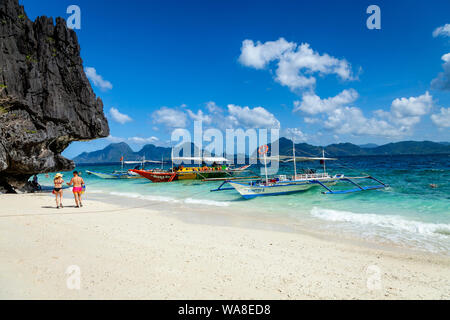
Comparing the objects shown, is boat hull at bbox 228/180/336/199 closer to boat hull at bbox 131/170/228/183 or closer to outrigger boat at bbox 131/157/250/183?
outrigger boat at bbox 131/157/250/183

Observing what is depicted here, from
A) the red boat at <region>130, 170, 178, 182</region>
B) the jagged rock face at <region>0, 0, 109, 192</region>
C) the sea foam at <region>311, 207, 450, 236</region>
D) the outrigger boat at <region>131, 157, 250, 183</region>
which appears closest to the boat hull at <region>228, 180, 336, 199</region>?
the sea foam at <region>311, 207, 450, 236</region>

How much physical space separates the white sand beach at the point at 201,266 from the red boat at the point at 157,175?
2974 cm

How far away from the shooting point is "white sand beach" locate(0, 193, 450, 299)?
4.39m

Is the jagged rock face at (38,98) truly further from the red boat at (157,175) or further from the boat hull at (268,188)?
the boat hull at (268,188)

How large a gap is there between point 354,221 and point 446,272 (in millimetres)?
5917

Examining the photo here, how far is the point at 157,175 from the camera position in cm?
3897

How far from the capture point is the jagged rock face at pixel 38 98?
20203 millimetres
